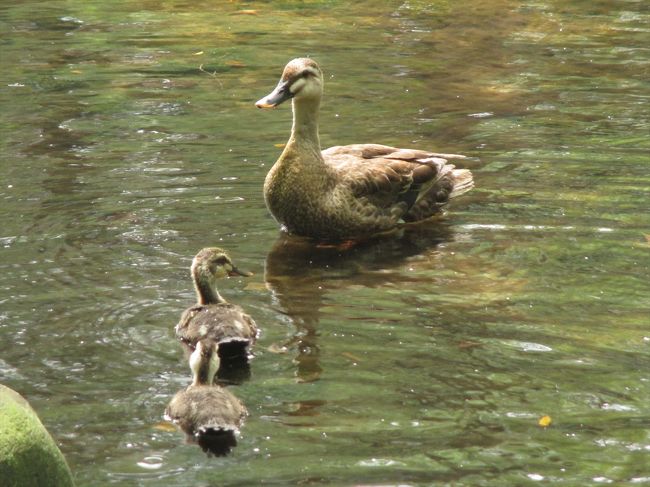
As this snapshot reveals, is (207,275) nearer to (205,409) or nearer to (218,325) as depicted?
(218,325)

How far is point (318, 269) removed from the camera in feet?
30.1

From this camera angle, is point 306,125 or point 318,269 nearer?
point 318,269

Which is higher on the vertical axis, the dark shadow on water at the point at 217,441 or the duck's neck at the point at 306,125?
the duck's neck at the point at 306,125

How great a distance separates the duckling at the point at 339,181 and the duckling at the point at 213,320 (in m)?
1.62

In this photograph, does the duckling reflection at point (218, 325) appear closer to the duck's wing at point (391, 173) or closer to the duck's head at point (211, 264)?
the duck's head at point (211, 264)

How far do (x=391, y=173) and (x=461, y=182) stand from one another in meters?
0.57

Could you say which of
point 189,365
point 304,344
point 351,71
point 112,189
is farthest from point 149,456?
point 351,71

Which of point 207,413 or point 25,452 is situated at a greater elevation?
point 25,452

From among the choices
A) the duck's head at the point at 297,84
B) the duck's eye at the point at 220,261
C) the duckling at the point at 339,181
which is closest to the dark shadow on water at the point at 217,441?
the duck's eye at the point at 220,261

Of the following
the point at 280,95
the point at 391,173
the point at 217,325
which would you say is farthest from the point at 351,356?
the point at 280,95

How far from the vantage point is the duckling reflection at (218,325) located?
7387 millimetres

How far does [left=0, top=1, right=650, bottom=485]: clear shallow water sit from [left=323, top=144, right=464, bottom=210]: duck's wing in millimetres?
316

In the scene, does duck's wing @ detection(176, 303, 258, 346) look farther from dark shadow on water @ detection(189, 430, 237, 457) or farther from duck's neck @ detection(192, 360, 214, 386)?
dark shadow on water @ detection(189, 430, 237, 457)

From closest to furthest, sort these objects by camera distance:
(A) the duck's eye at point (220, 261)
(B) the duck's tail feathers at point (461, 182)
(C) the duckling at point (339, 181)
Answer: (A) the duck's eye at point (220, 261)
(C) the duckling at point (339, 181)
(B) the duck's tail feathers at point (461, 182)
